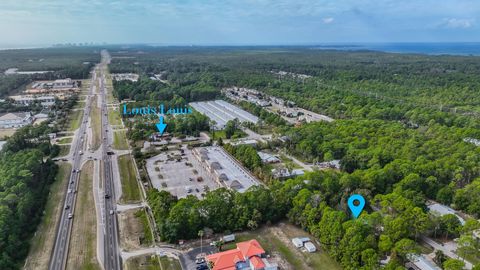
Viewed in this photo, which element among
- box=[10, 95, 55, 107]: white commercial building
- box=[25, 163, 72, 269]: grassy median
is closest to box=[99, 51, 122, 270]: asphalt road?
box=[25, 163, 72, 269]: grassy median

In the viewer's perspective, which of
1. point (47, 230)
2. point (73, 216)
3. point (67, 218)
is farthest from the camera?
point (73, 216)

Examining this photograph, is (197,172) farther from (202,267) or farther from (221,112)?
(221,112)

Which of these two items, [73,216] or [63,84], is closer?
[73,216]

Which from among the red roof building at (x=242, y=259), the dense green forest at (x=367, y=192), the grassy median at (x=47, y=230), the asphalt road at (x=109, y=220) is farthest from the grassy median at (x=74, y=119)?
the red roof building at (x=242, y=259)

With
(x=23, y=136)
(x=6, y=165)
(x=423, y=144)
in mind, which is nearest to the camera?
(x=6, y=165)

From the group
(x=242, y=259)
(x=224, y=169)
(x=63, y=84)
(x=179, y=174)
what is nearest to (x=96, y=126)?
(x=179, y=174)

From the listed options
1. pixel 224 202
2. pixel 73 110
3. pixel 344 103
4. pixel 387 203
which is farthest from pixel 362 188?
pixel 73 110

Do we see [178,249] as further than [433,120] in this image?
No

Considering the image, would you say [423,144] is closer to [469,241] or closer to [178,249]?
[469,241]
